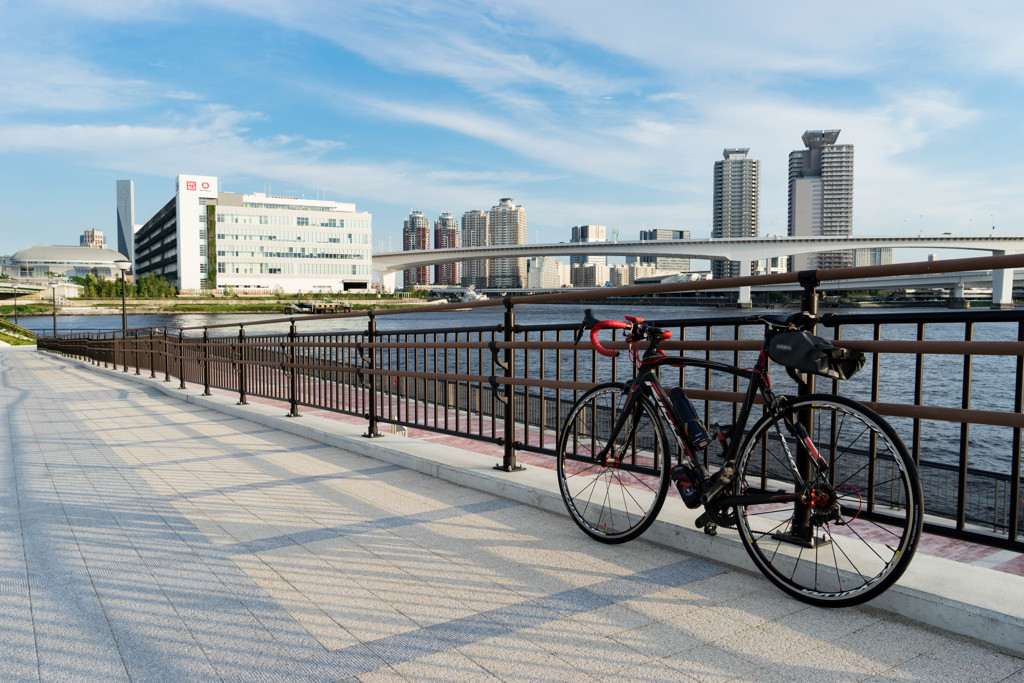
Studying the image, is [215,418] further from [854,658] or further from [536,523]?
[854,658]

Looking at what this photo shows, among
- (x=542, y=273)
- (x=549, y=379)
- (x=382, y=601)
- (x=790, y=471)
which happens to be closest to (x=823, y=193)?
(x=542, y=273)

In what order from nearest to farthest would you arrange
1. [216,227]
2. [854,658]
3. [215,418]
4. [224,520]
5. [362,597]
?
[854,658], [362,597], [224,520], [215,418], [216,227]

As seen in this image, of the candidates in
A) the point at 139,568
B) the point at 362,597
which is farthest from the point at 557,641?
the point at 139,568

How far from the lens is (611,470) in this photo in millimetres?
3848

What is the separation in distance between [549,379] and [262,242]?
125m

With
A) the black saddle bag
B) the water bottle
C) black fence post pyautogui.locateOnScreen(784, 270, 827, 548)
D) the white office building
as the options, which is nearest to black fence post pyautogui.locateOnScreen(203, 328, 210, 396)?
the water bottle

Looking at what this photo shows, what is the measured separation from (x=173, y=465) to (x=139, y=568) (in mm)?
2730

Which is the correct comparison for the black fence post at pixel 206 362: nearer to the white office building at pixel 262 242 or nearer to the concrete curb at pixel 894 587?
the concrete curb at pixel 894 587

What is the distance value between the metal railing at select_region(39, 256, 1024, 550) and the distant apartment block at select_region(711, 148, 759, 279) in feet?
187

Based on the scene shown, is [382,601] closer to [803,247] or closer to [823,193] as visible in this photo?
[803,247]

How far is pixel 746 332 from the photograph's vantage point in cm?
4703

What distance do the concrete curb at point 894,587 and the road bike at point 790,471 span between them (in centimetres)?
12

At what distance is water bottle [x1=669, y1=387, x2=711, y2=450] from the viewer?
3174mm

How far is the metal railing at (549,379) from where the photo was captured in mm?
2871
